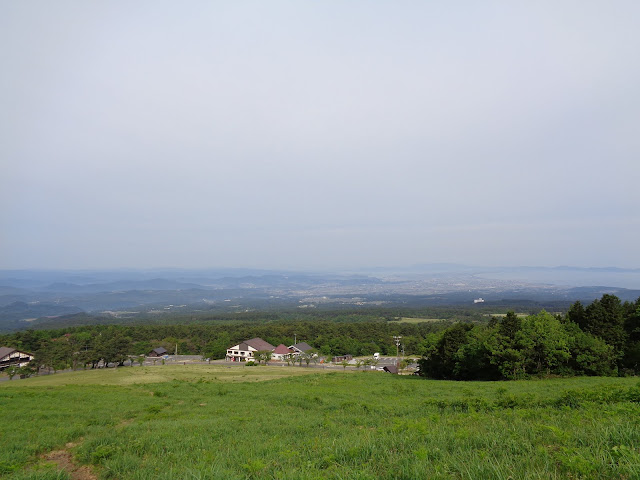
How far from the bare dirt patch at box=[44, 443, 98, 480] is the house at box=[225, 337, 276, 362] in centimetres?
5953

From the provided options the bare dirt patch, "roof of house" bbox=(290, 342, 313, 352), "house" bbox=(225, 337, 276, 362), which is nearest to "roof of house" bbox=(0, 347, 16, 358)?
"house" bbox=(225, 337, 276, 362)

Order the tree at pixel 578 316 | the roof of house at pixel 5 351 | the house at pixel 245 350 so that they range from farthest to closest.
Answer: the house at pixel 245 350 → the roof of house at pixel 5 351 → the tree at pixel 578 316

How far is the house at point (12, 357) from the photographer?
5242 centimetres

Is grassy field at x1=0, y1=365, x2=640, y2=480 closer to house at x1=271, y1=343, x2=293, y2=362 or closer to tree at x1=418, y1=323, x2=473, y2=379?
tree at x1=418, y1=323, x2=473, y2=379

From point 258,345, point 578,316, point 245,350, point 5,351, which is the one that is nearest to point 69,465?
point 578,316

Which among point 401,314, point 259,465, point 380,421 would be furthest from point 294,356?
point 401,314

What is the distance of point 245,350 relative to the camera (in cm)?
6688

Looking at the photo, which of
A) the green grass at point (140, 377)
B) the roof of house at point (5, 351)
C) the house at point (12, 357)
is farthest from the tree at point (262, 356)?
the roof of house at point (5, 351)

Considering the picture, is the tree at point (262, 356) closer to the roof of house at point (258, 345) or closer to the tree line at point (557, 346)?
the roof of house at point (258, 345)

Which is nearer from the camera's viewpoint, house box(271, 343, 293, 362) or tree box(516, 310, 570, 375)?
tree box(516, 310, 570, 375)

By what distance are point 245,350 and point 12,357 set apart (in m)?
39.7

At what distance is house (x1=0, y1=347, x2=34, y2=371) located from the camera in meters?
52.4

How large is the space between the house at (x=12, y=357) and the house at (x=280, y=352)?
42.3 m

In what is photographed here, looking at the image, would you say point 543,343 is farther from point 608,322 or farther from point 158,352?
point 158,352
